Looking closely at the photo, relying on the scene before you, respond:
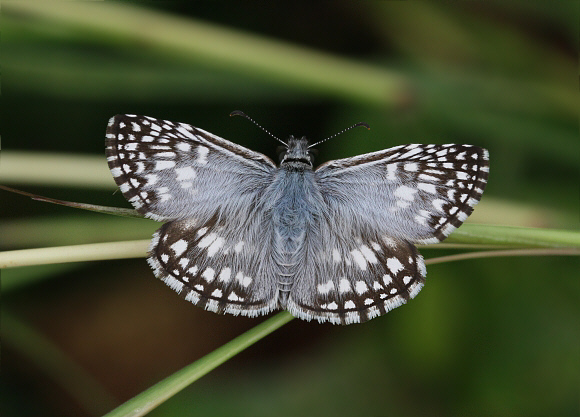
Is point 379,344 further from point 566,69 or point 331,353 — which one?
point 566,69

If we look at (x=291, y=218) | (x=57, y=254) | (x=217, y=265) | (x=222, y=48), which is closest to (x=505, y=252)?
(x=291, y=218)

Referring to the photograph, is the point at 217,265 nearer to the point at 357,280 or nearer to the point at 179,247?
the point at 179,247

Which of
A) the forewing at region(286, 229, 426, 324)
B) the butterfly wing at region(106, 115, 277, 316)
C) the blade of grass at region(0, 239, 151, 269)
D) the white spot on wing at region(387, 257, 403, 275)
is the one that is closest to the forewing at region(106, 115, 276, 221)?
the butterfly wing at region(106, 115, 277, 316)

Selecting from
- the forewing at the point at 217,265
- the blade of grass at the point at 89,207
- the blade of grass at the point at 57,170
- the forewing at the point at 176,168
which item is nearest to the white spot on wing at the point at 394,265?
the forewing at the point at 217,265

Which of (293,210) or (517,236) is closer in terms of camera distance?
(517,236)

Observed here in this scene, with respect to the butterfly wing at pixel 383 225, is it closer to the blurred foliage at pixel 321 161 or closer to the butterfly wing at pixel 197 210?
the butterfly wing at pixel 197 210

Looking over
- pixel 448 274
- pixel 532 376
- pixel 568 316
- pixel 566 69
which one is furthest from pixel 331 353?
pixel 566 69
